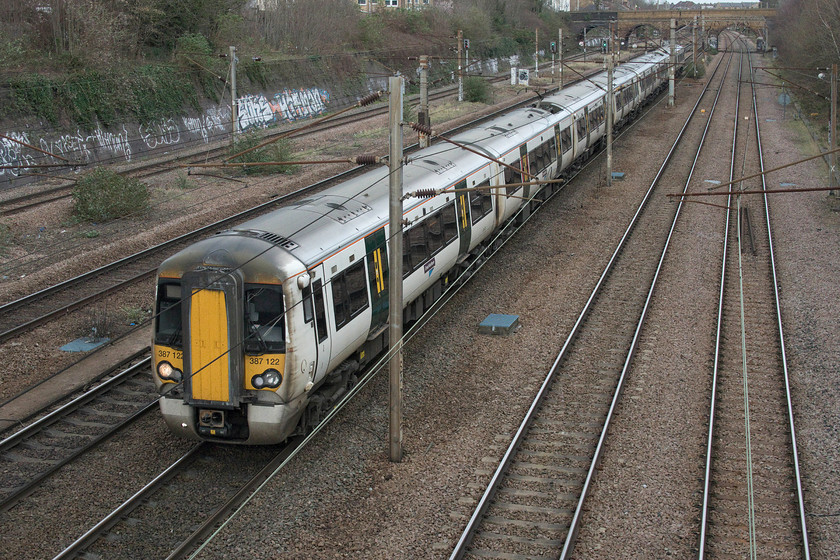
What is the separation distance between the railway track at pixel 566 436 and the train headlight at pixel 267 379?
280 centimetres

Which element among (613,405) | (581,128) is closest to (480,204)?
(613,405)

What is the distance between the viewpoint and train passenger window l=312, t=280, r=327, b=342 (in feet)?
33.4

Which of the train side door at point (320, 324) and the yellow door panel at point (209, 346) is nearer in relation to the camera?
the yellow door panel at point (209, 346)

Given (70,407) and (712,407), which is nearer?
(70,407)

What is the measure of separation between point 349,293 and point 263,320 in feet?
6.01

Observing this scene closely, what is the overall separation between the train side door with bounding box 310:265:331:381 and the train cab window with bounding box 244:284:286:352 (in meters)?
0.61

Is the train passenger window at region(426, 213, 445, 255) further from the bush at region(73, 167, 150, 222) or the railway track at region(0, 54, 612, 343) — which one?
the bush at region(73, 167, 150, 222)

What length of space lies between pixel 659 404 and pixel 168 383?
7251 mm

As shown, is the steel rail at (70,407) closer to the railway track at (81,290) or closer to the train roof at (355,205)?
the railway track at (81,290)

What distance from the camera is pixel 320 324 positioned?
33.8ft

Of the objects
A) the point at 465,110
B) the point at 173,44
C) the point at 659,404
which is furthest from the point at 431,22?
the point at 659,404

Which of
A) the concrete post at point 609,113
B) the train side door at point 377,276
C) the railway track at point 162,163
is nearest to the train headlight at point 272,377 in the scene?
the train side door at point 377,276

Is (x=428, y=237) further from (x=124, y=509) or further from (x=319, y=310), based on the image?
(x=124, y=509)

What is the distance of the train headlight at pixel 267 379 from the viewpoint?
31.6 ft
